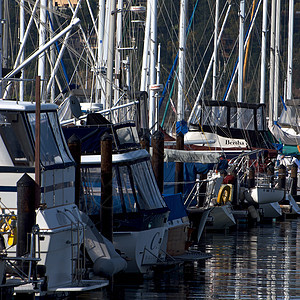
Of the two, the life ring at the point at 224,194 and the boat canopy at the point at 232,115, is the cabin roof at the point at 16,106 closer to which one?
the life ring at the point at 224,194

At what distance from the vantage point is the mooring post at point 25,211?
489 inches

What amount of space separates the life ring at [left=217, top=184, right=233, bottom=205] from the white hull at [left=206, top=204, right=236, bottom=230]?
23 cm

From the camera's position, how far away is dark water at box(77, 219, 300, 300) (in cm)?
1565

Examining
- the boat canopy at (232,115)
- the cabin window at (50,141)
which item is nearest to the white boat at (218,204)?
the cabin window at (50,141)

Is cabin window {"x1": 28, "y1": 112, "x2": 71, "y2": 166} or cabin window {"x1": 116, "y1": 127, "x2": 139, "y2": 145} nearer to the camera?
cabin window {"x1": 28, "y1": 112, "x2": 71, "y2": 166}

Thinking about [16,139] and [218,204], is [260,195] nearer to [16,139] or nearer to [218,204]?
[218,204]

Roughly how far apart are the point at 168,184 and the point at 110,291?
34.9 feet

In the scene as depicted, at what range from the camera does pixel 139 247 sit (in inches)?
662

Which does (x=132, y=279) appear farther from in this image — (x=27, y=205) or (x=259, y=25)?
(x=259, y=25)

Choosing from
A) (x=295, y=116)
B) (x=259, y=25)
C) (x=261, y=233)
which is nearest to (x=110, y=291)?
(x=261, y=233)

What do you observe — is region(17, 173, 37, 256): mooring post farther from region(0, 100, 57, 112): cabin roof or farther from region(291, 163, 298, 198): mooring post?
region(291, 163, 298, 198): mooring post

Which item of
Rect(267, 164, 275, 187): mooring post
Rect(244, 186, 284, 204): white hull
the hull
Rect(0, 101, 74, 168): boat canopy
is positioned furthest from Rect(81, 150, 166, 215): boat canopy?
Rect(267, 164, 275, 187): mooring post

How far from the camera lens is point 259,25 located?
9506 centimetres

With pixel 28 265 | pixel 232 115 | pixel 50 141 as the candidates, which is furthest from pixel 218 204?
pixel 28 265
